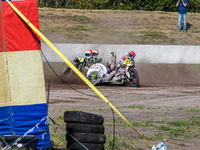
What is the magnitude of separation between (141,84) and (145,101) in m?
5.12

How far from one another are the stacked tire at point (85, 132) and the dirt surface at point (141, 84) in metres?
0.54

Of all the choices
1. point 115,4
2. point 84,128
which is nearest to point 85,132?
point 84,128

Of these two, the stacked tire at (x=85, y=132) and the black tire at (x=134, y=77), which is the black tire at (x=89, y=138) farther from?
the black tire at (x=134, y=77)

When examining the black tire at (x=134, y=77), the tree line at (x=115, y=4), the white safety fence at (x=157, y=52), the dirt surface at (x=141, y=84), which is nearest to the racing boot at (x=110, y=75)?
the dirt surface at (x=141, y=84)

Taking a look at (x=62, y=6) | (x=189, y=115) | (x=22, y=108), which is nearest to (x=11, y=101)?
(x=22, y=108)

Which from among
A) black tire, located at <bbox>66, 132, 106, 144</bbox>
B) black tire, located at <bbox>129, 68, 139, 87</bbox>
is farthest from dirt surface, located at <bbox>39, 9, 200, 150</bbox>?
black tire, located at <bbox>66, 132, 106, 144</bbox>

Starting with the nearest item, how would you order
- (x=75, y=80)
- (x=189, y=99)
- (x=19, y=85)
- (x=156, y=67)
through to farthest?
(x=19, y=85) < (x=189, y=99) < (x=75, y=80) < (x=156, y=67)

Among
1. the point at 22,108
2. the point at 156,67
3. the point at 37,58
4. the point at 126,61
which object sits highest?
the point at 37,58

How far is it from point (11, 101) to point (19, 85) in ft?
0.83

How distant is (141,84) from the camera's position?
59.9ft

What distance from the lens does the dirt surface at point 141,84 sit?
8.79 metres

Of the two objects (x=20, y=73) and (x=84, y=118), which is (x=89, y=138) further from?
(x=20, y=73)

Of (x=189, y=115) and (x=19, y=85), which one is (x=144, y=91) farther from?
(x=19, y=85)

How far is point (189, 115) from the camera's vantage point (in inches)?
416
